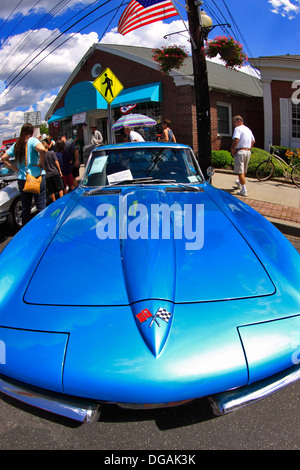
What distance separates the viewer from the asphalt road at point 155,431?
156cm

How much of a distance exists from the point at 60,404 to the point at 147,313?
541 mm

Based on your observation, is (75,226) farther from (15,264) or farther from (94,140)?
(94,140)

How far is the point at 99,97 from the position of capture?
14.7m

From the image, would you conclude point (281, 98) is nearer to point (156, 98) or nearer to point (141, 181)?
point (156, 98)

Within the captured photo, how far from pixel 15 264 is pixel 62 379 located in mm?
917

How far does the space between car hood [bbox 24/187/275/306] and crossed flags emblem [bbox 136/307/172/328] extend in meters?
0.08

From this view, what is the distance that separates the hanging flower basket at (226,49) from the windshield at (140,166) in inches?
204

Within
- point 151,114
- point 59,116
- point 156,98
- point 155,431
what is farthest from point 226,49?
point 59,116

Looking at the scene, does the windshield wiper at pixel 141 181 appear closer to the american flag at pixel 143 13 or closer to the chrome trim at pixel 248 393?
the chrome trim at pixel 248 393

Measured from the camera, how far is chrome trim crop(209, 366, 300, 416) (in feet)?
4.69

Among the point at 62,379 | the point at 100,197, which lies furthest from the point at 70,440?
the point at 100,197

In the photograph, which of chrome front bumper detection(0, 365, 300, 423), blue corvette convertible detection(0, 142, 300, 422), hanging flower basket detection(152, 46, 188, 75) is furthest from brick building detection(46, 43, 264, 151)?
chrome front bumper detection(0, 365, 300, 423)

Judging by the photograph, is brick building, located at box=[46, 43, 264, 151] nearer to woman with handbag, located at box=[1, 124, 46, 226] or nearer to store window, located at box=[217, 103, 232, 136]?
store window, located at box=[217, 103, 232, 136]

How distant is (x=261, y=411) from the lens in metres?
1.78
